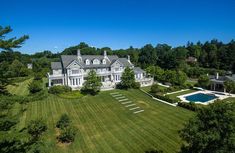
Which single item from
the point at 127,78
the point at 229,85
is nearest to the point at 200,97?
the point at 229,85

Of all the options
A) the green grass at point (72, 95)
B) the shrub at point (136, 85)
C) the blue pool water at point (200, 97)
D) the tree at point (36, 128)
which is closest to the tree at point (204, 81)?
the blue pool water at point (200, 97)

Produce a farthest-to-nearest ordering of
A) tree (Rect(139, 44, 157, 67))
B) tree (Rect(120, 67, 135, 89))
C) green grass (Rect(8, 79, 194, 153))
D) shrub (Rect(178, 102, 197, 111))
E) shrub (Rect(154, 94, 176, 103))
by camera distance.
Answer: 1. tree (Rect(139, 44, 157, 67))
2. tree (Rect(120, 67, 135, 89))
3. shrub (Rect(154, 94, 176, 103))
4. shrub (Rect(178, 102, 197, 111))
5. green grass (Rect(8, 79, 194, 153))

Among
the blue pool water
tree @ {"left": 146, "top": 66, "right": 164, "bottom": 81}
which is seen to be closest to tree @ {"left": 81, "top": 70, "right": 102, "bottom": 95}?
the blue pool water

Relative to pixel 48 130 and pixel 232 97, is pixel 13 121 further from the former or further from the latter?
pixel 232 97

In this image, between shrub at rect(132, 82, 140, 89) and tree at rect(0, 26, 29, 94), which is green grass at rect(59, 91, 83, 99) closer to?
shrub at rect(132, 82, 140, 89)

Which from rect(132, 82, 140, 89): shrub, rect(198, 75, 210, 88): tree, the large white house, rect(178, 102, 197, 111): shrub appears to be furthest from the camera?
rect(198, 75, 210, 88): tree

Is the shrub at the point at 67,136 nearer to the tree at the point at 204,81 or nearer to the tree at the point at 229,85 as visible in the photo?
the tree at the point at 229,85
